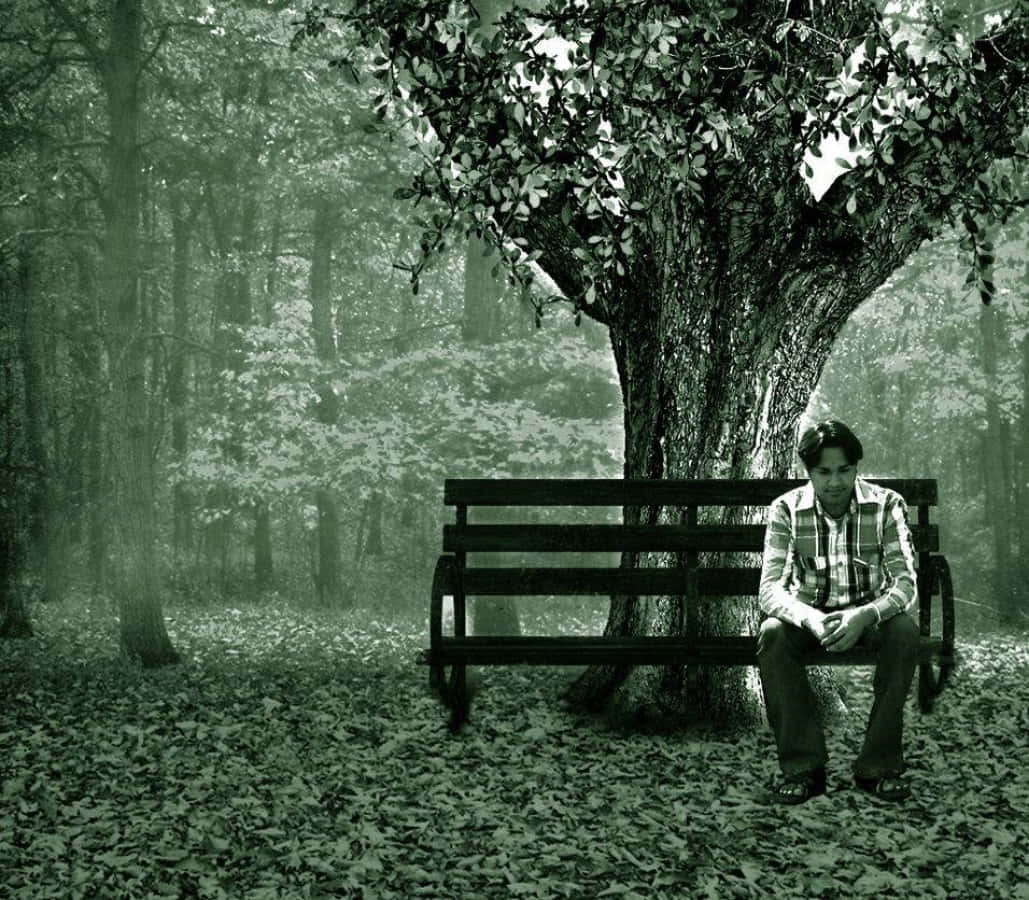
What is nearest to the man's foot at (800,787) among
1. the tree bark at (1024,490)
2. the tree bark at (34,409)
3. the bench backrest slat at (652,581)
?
the bench backrest slat at (652,581)

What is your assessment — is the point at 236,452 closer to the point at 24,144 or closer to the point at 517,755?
the point at 24,144

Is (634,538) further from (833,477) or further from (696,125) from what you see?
(696,125)

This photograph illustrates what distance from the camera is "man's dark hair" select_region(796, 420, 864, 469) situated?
4812 millimetres

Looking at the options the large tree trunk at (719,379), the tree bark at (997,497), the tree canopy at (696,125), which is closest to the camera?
the tree canopy at (696,125)

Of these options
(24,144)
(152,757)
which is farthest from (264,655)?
(24,144)

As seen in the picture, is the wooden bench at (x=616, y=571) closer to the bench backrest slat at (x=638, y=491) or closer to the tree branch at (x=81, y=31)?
the bench backrest slat at (x=638, y=491)

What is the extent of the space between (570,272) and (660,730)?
289 cm

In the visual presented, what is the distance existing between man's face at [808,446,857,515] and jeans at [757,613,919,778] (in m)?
0.57

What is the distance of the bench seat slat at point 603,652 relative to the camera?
613 centimetres

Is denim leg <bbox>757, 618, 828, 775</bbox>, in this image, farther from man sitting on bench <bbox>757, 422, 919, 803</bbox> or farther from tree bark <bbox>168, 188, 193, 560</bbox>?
tree bark <bbox>168, 188, 193, 560</bbox>

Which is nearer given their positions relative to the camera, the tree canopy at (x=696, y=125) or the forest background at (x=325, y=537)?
the forest background at (x=325, y=537)

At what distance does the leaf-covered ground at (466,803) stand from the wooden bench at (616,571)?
1.79 feet

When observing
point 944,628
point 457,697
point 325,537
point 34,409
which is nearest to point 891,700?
point 944,628

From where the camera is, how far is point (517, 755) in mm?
6223
